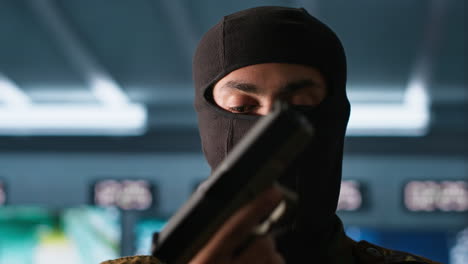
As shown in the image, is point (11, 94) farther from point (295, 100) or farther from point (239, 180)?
point (239, 180)

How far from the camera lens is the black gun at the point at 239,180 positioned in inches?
25.4

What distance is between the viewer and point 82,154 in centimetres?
502

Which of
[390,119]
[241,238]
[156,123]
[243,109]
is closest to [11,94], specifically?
[156,123]

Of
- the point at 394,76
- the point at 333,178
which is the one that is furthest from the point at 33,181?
the point at 333,178

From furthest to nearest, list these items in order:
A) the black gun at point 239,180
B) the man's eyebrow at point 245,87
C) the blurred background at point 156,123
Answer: the blurred background at point 156,123 < the man's eyebrow at point 245,87 < the black gun at point 239,180

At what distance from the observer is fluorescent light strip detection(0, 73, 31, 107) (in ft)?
14.9

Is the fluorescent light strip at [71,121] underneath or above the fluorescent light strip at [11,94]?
underneath

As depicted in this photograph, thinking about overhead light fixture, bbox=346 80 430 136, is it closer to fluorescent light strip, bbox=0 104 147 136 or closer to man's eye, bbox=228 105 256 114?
fluorescent light strip, bbox=0 104 147 136

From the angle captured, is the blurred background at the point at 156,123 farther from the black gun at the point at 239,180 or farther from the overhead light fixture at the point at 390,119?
the black gun at the point at 239,180

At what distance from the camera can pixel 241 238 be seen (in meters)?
0.67

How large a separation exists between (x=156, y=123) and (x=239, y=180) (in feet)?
14.2

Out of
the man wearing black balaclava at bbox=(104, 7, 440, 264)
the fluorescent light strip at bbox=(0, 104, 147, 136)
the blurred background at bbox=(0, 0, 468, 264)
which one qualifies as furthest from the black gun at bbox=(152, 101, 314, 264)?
the fluorescent light strip at bbox=(0, 104, 147, 136)

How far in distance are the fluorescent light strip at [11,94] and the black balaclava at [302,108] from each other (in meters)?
3.69

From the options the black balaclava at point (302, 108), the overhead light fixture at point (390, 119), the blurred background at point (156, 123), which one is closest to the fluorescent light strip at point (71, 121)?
the blurred background at point (156, 123)
